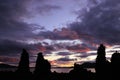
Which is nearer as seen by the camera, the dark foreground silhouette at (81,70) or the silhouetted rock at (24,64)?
the dark foreground silhouette at (81,70)

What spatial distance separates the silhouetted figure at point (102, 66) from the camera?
184 ft

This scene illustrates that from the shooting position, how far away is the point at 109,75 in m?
53.2

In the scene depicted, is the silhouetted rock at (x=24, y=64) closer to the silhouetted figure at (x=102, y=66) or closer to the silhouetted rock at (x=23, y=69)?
the silhouetted rock at (x=23, y=69)

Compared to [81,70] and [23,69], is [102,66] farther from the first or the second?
[23,69]

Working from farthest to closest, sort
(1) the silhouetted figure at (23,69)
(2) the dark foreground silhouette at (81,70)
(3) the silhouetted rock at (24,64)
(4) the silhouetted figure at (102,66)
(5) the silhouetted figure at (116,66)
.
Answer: (3) the silhouetted rock at (24,64), (1) the silhouetted figure at (23,69), (4) the silhouetted figure at (102,66), (2) the dark foreground silhouette at (81,70), (5) the silhouetted figure at (116,66)

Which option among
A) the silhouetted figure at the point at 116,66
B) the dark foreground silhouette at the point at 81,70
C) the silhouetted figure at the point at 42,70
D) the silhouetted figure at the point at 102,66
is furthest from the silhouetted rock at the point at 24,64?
the silhouetted figure at the point at 116,66

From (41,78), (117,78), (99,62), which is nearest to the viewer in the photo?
(117,78)

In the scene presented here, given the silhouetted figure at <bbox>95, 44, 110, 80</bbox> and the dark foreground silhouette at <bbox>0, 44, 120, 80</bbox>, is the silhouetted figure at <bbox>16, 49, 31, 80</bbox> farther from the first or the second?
the silhouetted figure at <bbox>95, 44, 110, 80</bbox>

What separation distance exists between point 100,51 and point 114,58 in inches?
605

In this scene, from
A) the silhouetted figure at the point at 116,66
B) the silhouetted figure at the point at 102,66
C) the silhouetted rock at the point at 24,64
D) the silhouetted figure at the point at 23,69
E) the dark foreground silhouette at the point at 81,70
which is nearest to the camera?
the silhouetted figure at the point at 116,66

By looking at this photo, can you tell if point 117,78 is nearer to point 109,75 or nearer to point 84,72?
point 109,75

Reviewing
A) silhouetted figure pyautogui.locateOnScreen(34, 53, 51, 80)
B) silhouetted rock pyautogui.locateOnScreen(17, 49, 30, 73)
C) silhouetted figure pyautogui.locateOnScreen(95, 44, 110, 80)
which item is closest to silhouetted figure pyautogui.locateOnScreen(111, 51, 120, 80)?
silhouetted figure pyautogui.locateOnScreen(95, 44, 110, 80)

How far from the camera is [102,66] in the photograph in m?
61.1

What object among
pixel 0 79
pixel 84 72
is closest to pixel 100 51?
pixel 84 72
